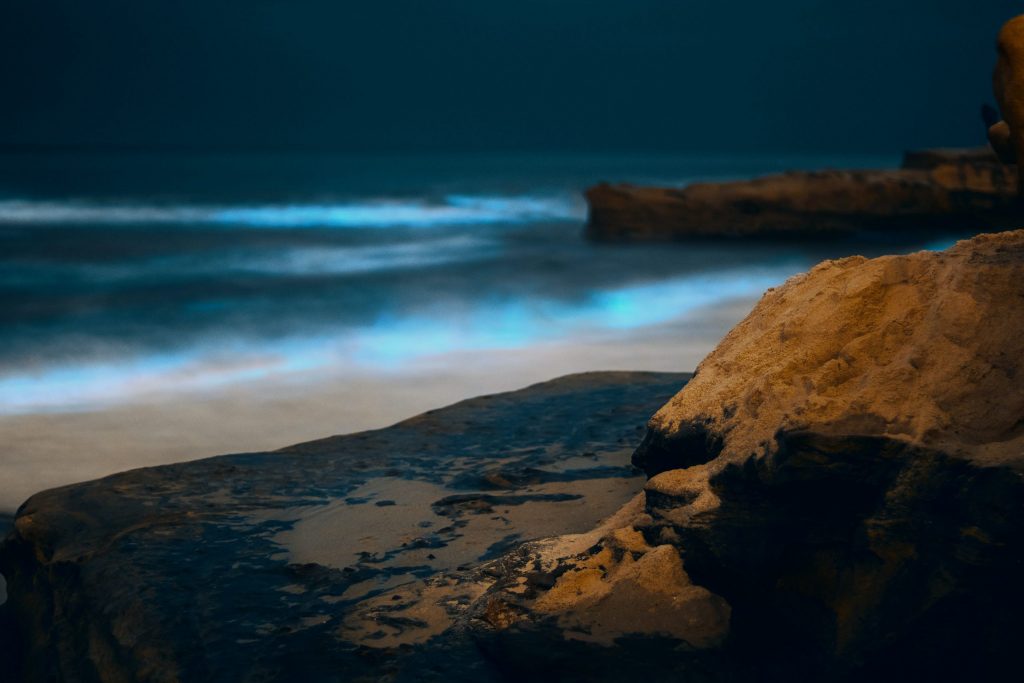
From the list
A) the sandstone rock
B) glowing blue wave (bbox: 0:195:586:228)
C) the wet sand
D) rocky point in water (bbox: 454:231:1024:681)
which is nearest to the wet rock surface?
rocky point in water (bbox: 454:231:1024:681)

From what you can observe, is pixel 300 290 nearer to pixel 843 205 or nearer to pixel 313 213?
pixel 843 205

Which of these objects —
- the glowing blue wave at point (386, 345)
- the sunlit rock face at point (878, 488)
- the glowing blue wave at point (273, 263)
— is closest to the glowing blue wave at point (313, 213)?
the glowing blue wave at point (273, 263)

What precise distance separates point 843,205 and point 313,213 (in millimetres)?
9607

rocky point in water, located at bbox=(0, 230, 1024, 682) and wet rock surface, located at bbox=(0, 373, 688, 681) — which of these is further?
wet rock surface, located at bbox=(0, 373, 688, 681)

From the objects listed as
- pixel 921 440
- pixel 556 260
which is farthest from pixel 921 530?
pixel 556 260

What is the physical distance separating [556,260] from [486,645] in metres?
9.02

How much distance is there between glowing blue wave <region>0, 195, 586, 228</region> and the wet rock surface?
518 inches

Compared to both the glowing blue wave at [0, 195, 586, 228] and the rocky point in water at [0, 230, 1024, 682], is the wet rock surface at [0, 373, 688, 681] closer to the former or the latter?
the rocky point in water at [0, 230, 1024, 682]

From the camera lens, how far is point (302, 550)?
2.61 m

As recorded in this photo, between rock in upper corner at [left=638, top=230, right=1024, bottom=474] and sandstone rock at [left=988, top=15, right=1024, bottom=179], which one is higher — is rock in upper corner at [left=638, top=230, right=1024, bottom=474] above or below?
below

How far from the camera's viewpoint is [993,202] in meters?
12.2

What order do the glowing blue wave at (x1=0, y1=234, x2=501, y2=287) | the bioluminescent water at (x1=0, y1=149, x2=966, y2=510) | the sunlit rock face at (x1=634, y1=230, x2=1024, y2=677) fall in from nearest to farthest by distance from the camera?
the sunlit rock face at (x1=634, y1=230, x2=1024, y2=677) → the bioluminescent water at (x1=0, y1=149, x2=966, y2=510) → the glowing blue wave at (x1=0, y1=234, x2=501, y2=287)

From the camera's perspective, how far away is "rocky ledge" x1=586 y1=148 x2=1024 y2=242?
12367 mm

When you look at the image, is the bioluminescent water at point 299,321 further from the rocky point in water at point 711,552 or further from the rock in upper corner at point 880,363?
the rock in upper corner at point 880,363
